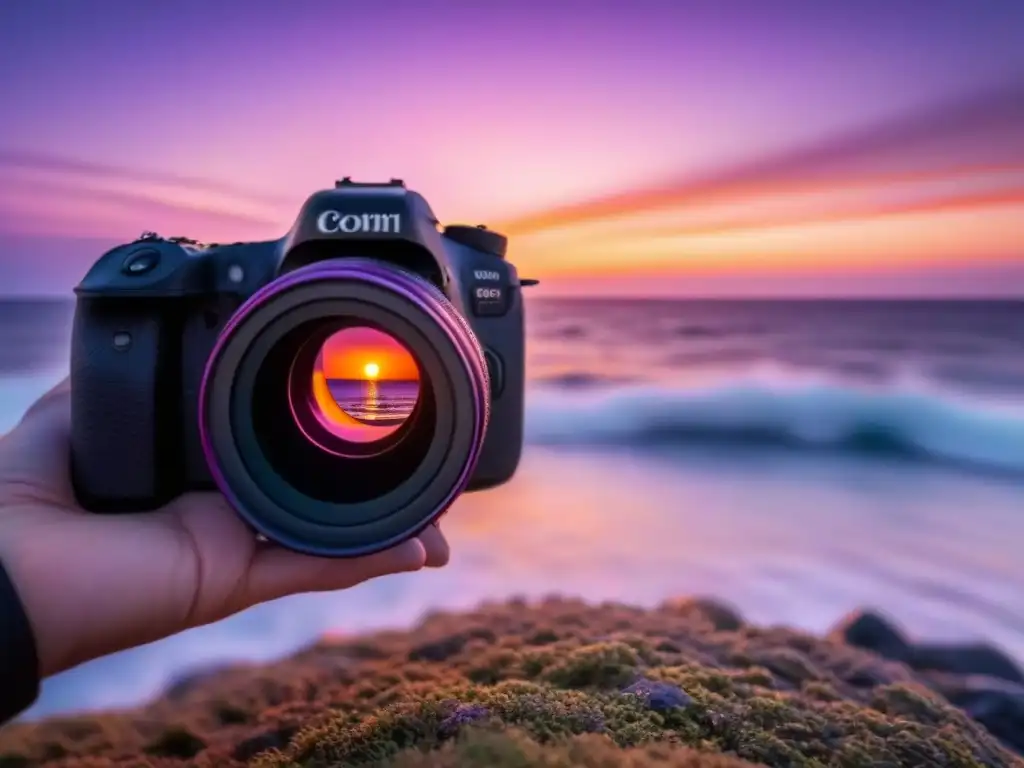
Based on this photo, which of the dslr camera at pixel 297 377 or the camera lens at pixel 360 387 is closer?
the dslr camera at pixel 297 377

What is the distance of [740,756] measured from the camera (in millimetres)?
1060

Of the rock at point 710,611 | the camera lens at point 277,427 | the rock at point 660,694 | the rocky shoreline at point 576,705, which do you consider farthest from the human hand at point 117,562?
the rock at point 710,611

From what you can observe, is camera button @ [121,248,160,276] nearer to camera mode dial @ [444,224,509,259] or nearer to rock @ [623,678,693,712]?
camera mode dial @ [444,224,509,259]

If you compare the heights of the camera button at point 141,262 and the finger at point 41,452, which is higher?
the camera button at point 141,262

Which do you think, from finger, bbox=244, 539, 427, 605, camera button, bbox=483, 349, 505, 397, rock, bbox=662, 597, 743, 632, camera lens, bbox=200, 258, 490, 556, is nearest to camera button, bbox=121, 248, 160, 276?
camera lens, bbox=200, 258, 490, 556

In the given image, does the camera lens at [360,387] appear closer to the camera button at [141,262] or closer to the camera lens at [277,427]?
the camera lens at [277,427]

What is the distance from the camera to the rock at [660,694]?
45.3 inches

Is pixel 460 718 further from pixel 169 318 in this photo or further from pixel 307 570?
pixel 169 318

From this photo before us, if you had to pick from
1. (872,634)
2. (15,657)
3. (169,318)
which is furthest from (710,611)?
(15,657)

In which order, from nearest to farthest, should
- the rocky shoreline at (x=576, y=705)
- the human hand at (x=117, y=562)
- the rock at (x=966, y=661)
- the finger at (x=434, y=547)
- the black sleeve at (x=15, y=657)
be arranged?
the black sleeve at (x=15, y=657), the human hand at (x=117, y=562), the rocky shoreline at (x=576, y=705), the finger at (x=434, y=547), the rock at (x=966, y=661)

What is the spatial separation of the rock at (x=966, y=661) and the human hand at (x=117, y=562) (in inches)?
52.3

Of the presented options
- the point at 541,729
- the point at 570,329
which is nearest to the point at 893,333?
the point at 570,329

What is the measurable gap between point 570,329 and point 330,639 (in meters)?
6.88

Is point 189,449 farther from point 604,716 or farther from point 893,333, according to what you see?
point 893,333
